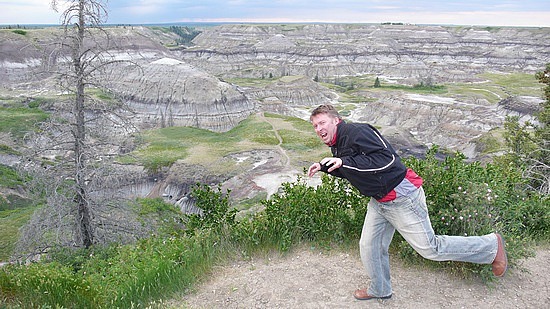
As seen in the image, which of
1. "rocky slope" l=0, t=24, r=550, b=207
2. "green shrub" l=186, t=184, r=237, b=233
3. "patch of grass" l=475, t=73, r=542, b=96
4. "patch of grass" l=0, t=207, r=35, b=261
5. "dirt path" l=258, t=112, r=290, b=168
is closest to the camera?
"green shrub" l=186, t=184, r=237, b=233

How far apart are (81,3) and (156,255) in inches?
308

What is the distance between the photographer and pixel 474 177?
18.9 ft

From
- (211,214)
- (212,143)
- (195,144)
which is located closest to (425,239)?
(211,214)

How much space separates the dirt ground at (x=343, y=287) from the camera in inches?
181

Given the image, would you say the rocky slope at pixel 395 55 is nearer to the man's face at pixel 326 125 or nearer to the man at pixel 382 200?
the man at pixel 382 200

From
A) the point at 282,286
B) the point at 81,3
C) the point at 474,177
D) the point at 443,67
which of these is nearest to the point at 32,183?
the point at 81,3

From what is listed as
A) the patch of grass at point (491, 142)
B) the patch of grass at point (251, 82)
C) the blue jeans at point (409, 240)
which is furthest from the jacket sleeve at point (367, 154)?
the patch of grass at point (251, 82)

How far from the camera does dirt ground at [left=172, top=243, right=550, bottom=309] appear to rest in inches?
181

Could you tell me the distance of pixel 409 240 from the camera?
165 inches

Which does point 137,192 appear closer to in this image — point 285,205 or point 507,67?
point 285,205

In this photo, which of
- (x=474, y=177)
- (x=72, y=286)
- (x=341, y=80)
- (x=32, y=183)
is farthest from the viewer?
(x=341, y=80)

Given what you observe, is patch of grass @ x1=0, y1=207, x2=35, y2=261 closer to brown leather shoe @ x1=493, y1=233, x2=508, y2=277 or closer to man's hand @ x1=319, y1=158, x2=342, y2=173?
man's hand @ x1=319, y1=158, x2=342, y2=173

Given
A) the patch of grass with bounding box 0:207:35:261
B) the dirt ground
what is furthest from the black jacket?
the patch of grass with bounding box 0:207:35:261

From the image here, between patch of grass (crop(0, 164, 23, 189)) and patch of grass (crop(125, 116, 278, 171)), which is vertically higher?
patch of grass (crop(125, 116, 278, 171))
